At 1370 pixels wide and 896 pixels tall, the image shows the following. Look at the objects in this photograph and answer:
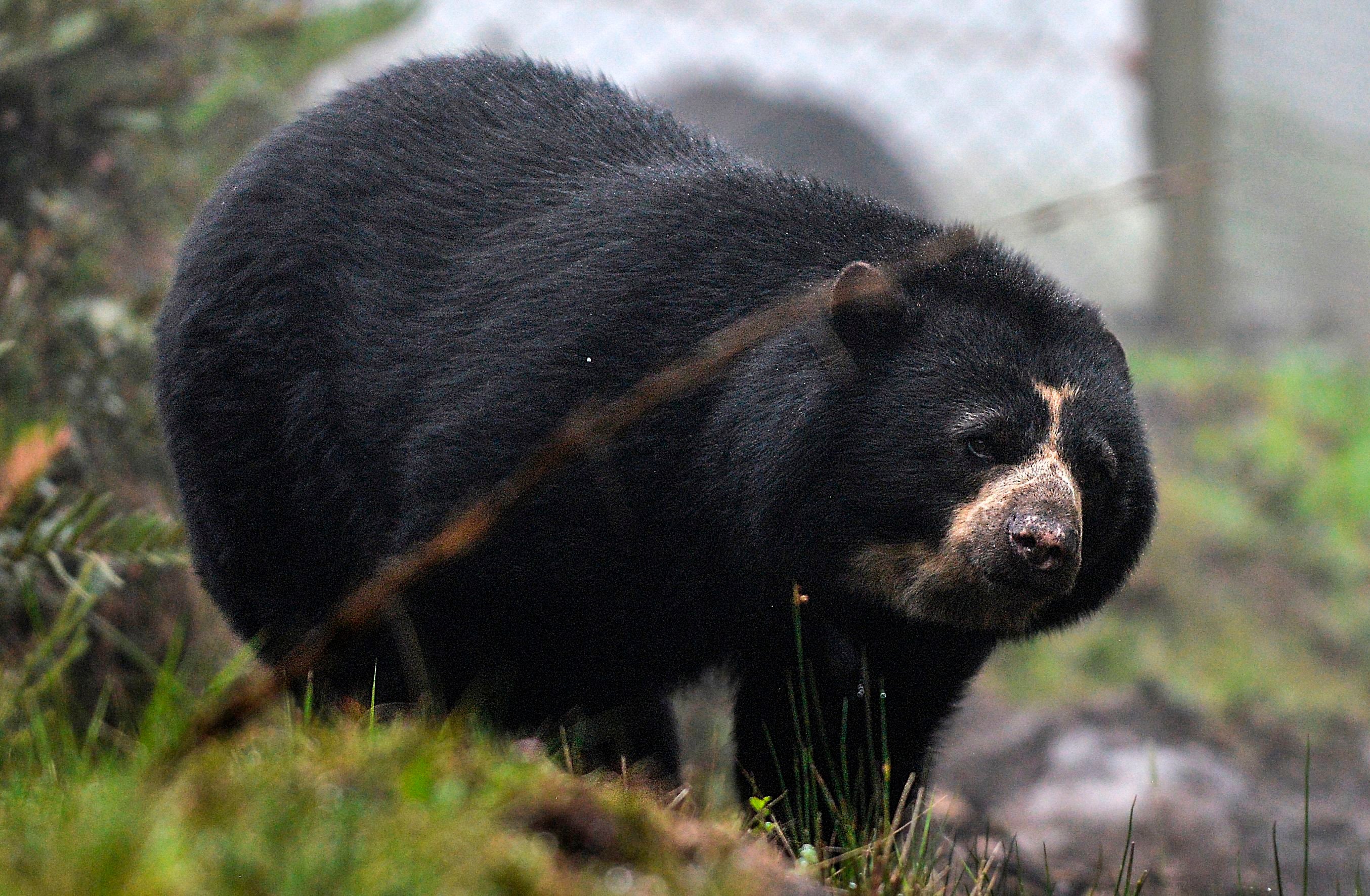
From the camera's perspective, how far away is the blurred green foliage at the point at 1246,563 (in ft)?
27.8

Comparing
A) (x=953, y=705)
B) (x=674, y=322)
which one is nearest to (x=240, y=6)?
(x=674, y=322)

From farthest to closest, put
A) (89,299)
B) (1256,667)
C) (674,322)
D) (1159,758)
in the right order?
(1256,667)
(1159,758)
(89,299)
(674,322)

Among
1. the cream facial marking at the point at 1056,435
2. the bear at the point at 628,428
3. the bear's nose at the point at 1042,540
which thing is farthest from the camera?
the bear at the point at 628,428

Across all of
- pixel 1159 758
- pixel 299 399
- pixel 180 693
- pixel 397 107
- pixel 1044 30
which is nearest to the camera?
pixel 180 693

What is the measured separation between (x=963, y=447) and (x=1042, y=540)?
324 millimetres

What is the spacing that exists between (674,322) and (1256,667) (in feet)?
19.1

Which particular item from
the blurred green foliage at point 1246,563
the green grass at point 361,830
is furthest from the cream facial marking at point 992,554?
the blurred green foliage at point 1246,563

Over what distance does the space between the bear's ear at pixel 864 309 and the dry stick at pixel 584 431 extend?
0.17 feet

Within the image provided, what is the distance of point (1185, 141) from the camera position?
11.9 m

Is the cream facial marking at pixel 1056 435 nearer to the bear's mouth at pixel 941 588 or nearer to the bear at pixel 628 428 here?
the bear at pixel 628 428

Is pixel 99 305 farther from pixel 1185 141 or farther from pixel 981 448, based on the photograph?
pixel 1185 141

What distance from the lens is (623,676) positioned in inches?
164

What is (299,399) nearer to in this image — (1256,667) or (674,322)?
(674,322)

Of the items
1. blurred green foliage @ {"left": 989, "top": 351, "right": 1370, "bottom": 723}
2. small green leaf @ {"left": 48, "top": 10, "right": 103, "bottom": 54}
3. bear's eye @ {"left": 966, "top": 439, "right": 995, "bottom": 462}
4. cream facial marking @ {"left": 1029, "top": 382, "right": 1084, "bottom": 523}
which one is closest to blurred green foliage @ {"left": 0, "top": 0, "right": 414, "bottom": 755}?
small green leaf @ {"left": 48, "top": 10, "right": 103, "bottom": 54}
